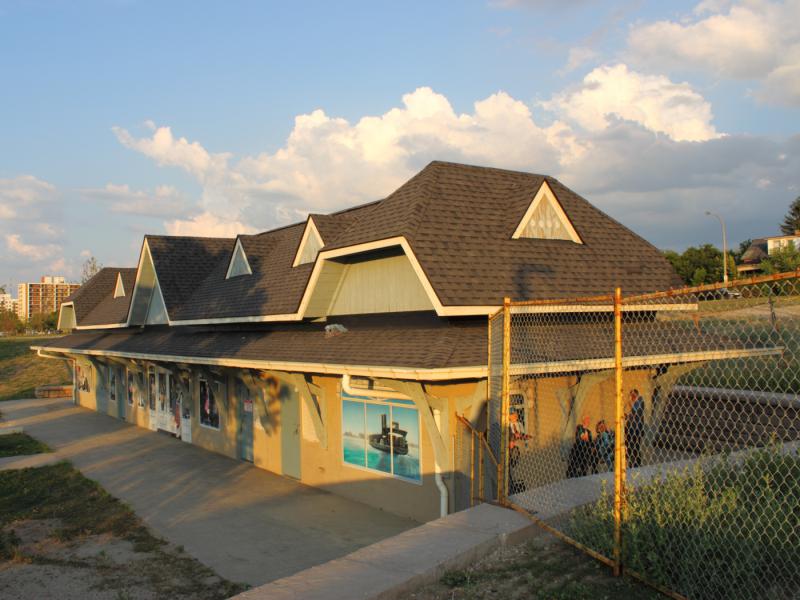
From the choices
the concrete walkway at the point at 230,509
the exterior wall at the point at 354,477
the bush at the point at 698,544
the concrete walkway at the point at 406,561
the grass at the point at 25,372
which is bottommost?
the grass at the point at 25,372

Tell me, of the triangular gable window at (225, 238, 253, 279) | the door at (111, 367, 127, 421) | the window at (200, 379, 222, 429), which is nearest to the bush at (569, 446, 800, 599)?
the window at (200, 379, 222, 429)

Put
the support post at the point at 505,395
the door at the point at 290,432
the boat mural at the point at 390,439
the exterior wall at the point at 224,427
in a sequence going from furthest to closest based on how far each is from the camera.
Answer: the exterior wall at the point at 224,427 < the door at the point at 290,432 < the boat mural at the point at 390,439 < the support post at the point at 505,395

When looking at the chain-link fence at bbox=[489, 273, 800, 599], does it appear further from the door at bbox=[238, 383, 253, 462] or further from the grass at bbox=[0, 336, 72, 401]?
the grass at bbox=[0, 336, 72, 401]

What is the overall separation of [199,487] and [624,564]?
39.6 feet

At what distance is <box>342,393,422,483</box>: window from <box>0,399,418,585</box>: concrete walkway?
86 centimetres

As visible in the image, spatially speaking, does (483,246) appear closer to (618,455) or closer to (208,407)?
(618,455)

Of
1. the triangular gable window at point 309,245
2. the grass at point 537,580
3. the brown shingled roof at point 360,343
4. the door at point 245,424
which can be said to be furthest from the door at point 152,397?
the grass at point 537,580

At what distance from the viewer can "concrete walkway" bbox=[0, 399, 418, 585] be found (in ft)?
34.4

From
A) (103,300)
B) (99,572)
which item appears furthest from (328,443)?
(103,300)

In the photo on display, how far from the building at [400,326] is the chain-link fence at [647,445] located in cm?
23

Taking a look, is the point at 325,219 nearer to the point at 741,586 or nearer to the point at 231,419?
the point at 231,419

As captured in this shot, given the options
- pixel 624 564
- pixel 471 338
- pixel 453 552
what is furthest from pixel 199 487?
pixel 624 564

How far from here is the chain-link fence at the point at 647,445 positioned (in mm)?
5391

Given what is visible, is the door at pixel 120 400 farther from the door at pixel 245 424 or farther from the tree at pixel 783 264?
the tree at pixel 783 264
